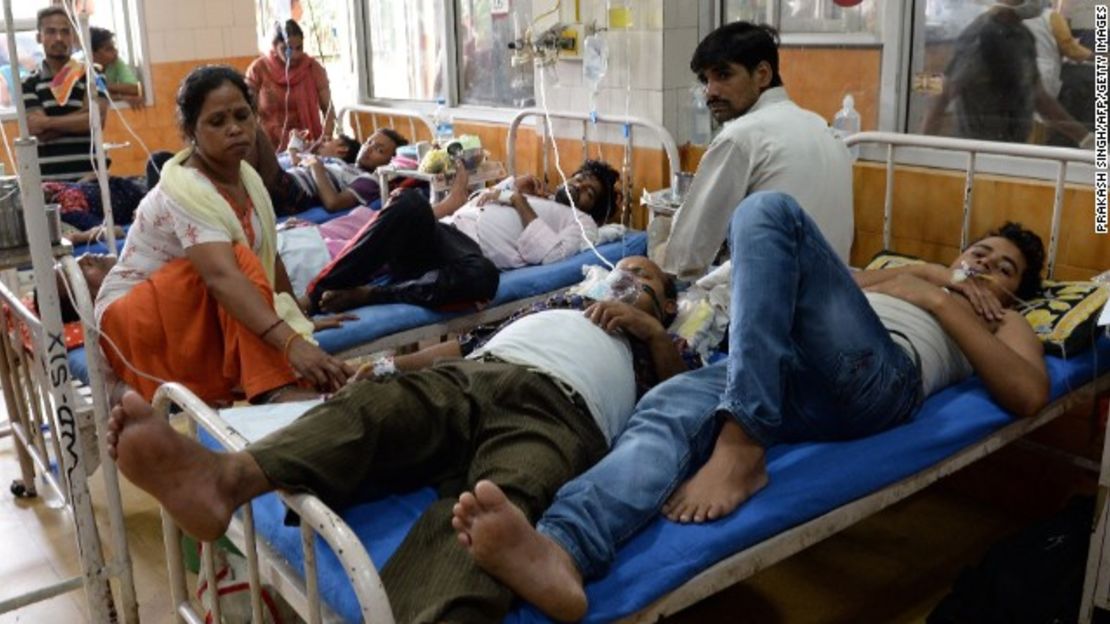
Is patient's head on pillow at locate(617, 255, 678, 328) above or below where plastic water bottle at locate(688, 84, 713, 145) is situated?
below

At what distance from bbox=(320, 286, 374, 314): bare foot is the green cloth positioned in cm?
298

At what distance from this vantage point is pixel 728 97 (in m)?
2.90

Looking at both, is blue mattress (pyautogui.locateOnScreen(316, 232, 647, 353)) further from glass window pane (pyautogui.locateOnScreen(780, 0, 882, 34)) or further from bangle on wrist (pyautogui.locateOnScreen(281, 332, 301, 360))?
glass window pane (pyautogui.locateOnScreen(780, 0, 882, 34))

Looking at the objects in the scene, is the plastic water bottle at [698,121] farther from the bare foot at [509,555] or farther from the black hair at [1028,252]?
the bare foot at [509,555]

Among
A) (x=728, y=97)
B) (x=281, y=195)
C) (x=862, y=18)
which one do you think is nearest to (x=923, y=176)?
(x=862, y=18)

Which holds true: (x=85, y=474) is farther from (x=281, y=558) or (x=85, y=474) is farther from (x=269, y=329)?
(x=281, y=558)

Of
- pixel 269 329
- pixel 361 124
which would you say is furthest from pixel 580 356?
pixel 361 124

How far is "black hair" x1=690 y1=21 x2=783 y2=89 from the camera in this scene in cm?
281

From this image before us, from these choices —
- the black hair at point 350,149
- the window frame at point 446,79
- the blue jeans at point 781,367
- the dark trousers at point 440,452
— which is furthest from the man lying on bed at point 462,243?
the black hair at point 350,149

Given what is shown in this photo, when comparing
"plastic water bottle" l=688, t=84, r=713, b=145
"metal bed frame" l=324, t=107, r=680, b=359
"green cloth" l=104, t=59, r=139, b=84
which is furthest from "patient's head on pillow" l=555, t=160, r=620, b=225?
"green cloth" l=104, t=59, r=139, b=84

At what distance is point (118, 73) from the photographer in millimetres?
5891

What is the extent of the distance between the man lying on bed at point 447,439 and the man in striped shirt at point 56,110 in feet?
9.84

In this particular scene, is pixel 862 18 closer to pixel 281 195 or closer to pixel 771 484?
pixel 771 484

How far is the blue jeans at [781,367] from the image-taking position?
2.15m
